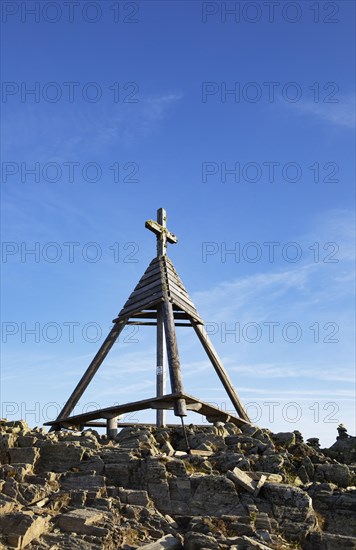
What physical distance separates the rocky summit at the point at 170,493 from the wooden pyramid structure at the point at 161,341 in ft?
8.15

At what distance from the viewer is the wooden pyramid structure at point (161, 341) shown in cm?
1534

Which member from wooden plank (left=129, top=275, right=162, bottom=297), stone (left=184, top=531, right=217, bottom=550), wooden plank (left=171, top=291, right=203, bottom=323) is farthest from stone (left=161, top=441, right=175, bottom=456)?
wooden plank (left=129, top=275, right=162, bottom=297)

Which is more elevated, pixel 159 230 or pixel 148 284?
pixel 159 230

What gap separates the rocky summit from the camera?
8.22m

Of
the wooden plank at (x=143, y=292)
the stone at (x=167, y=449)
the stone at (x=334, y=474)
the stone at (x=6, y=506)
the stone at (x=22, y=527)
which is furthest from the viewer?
the wooden plank at (x=143, y=292)

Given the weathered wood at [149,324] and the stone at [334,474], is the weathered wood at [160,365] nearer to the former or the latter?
the weathered wood at [149,324]

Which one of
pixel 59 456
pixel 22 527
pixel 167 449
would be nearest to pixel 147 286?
pixel 167 449

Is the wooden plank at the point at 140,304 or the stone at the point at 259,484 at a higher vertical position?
the wooden plank at the point at 140,304

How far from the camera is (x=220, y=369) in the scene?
58.5ft

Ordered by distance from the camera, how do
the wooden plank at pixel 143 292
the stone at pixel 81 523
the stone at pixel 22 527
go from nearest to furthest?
the stone at pixel 22 527, the stone at pixel 81 523, the wooden plank at pixel 143 292

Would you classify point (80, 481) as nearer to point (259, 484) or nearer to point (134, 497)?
point (134, 497)

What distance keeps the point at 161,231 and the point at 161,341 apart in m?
3.70

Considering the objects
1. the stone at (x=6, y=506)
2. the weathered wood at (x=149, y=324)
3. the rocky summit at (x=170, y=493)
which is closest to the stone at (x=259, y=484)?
the rocky summit at (x=170, y=493)

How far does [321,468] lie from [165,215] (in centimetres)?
1051
